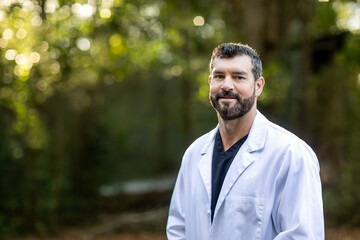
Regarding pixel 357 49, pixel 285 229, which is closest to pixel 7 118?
pixel 357 49

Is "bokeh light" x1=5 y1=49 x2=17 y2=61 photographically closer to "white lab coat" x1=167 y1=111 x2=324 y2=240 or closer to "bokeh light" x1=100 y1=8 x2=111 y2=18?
"bokeh light" x1=100 y1=8 x2=111 y2=18

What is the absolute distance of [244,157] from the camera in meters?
2.35

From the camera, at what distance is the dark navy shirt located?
8.02ft

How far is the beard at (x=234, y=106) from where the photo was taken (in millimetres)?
2377

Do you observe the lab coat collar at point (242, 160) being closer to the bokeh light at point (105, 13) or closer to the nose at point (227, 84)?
the nose at point (227, 84)

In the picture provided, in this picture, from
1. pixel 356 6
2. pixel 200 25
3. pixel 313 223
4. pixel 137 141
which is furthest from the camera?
pixel 137 141

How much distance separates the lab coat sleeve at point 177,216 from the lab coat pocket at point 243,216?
1.55ft

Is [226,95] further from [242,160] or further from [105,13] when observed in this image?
[105,13]

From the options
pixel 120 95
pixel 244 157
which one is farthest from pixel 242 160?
pixel 120 95

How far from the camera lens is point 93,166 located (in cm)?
1015

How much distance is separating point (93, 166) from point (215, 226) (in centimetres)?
807

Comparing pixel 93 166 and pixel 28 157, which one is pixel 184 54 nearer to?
pixel 93 166

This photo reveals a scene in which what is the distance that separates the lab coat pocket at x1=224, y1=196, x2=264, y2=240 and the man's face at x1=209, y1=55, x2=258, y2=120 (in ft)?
1.42

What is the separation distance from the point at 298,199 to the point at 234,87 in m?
0.62
